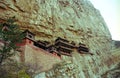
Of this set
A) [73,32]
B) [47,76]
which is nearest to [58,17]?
[73,32]

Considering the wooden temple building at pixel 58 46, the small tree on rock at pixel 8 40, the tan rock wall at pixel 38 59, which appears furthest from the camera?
the wooden temple building at pixel 58 46

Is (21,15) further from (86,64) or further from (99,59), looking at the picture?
(99,59)

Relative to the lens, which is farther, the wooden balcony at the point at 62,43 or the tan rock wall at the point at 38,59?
the wooden balcony at the point at 62,43

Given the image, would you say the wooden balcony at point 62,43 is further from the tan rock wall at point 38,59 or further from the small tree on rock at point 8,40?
the small tree on rock at point 8,40

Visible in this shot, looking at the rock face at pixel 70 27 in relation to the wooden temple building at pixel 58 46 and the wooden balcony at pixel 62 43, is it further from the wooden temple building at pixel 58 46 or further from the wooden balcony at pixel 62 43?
the wooden balcony at pixel 62 43

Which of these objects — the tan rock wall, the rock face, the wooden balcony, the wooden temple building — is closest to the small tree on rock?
the tan rock wall

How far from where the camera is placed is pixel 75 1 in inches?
1817

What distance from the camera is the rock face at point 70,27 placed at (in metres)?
30.6

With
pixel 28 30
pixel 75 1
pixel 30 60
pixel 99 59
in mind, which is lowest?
pixel 99 59

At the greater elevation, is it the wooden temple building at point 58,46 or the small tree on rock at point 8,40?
the small tree on rock at point 8,40

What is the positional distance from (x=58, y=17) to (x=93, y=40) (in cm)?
912

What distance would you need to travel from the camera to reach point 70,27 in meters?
39.4

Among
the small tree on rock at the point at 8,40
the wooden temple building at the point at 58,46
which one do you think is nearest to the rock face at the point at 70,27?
the wooden temple building at the point at 58,46

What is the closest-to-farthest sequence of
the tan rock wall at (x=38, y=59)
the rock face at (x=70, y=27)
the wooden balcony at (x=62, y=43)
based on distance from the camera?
1. the tan rock wall at (x=38, y=59)
2. the rock face at (x=70, y=27)
3. the wooden balcony at (x=62, y=43)
